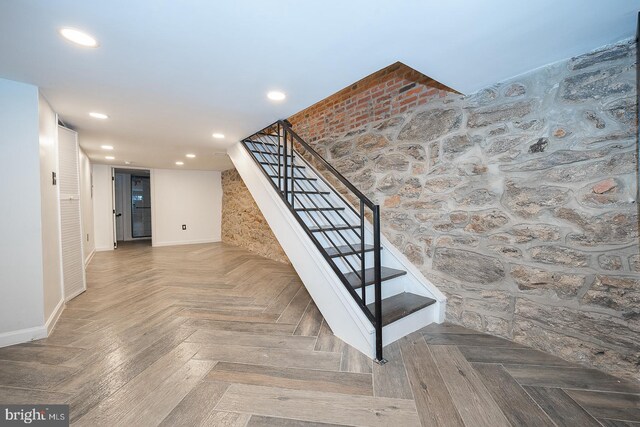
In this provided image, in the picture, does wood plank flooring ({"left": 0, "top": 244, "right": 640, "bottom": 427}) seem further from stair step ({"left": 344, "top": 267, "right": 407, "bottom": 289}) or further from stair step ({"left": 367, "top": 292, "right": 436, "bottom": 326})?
stair step ({"left": 344, "top": 267, "right": 407, "bottom": 289})

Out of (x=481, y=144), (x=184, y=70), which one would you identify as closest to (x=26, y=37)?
(x=184, y=70)

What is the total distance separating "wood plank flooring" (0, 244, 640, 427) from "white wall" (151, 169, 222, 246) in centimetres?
415

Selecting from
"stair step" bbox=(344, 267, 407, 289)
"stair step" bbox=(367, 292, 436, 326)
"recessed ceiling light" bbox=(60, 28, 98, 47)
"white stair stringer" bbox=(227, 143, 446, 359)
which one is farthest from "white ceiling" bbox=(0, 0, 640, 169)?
"stair step" bbox=(367, 292, 436, 326)

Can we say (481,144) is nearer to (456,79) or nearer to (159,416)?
(456,79)

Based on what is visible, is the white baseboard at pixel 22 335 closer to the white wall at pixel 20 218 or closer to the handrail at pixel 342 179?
the white wall at pixel 20 218

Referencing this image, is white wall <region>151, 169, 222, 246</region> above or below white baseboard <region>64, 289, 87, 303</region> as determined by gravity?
above

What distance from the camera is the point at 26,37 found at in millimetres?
1327

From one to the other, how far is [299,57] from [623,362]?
258 centimetres

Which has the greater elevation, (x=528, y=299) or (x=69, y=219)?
(x=69, y=219)

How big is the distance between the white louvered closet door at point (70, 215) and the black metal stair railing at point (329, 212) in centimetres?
184

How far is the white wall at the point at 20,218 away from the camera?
1769 mm

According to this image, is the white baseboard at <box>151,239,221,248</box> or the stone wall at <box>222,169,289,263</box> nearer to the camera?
the stone wall at <box>222,169,289,263</box>

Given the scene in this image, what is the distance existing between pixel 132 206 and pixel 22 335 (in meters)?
6.33

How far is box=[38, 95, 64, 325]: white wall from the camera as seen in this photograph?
1.96 metres
